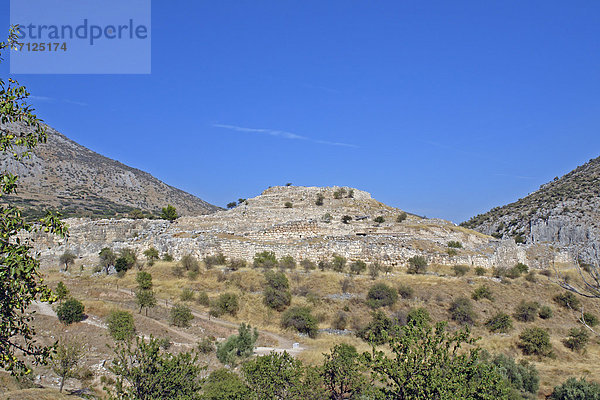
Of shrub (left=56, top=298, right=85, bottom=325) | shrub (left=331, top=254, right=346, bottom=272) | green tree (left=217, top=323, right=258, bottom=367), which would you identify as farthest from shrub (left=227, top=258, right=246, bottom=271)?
shrub (left=56, top=298, right=85, bottom=325)

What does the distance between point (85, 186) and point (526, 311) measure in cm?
7150

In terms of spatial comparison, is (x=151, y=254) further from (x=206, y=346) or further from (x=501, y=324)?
(x=501, y=324)

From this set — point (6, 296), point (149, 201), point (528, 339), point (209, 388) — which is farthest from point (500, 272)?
point (149, 201)

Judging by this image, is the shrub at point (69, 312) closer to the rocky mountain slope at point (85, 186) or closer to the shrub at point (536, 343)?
the shrub at point (536, 343)

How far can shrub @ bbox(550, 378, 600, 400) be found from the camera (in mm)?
14059

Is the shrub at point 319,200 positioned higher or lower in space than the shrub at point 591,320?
higher

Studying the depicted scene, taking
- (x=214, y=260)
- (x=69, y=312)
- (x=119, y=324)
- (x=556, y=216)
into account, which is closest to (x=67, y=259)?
(x=214, y=260)

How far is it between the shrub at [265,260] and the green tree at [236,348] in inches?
403

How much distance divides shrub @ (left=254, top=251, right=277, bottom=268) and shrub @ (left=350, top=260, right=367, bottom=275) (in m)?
5.12

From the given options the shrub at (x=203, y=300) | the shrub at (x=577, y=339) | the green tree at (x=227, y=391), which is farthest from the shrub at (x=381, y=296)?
the green tree at (x=227, y=391)

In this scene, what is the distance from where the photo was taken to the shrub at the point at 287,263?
29141 millimetres

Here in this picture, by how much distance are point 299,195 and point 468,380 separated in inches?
1615

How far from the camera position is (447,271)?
2986cm

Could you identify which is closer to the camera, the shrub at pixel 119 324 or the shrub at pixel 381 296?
the shrub at pixel 119 324
